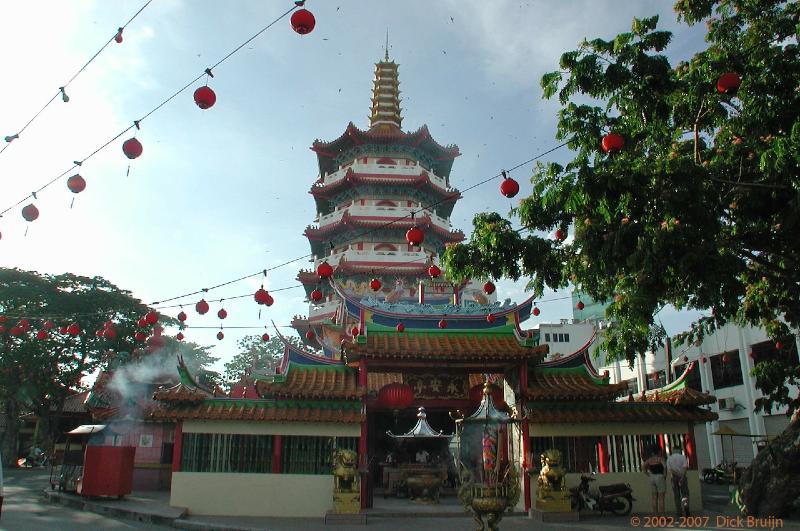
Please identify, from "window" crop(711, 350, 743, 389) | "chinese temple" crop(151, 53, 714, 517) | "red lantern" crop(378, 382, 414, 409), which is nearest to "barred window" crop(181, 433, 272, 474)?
"chinese temple" crop(151, 53, 714, 517)

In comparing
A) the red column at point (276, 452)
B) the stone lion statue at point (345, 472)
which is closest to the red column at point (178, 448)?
the red column at point (276, 452)

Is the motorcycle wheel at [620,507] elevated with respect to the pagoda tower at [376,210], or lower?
lower

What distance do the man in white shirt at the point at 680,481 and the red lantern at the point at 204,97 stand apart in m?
9.75

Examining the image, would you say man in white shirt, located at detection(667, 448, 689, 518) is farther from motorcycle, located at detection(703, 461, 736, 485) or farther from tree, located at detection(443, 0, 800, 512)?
motorcycle, located at detection(703, 461, 736, 485)

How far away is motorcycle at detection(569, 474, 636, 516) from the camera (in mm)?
11461

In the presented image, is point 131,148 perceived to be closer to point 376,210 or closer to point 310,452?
point 310,452

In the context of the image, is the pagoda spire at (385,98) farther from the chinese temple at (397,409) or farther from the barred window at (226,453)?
the barred window at (226,453)

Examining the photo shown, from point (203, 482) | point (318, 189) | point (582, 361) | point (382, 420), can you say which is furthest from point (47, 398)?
point (582, 361)

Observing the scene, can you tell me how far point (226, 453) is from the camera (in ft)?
39.4

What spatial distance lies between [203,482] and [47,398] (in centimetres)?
2170

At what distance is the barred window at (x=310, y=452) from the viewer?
12.0 m

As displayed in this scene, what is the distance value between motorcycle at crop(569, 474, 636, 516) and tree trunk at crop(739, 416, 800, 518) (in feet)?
6.71

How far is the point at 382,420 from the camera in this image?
19812mm

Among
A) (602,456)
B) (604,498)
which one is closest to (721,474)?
(602,456)
